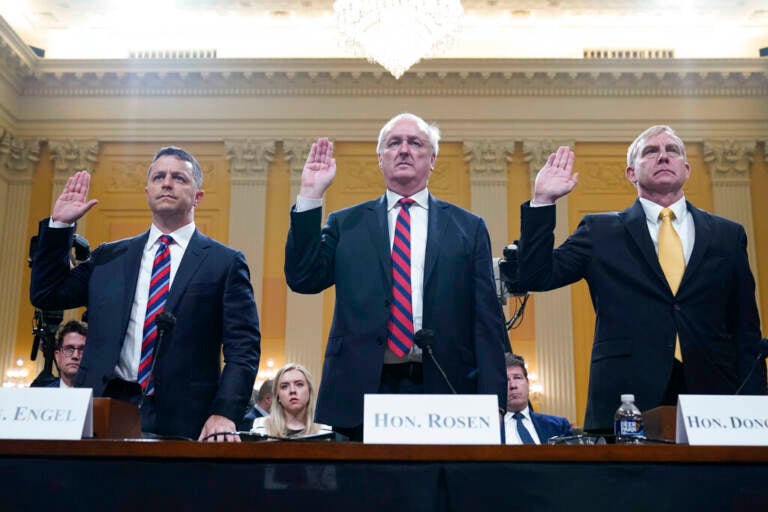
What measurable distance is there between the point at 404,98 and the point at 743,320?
10.6 meters

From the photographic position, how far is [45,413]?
1.97m

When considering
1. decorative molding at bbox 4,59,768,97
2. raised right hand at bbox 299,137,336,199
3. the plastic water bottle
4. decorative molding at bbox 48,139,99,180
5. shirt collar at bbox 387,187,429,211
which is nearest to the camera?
the plastic water bottle

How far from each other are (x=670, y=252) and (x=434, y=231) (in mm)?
831

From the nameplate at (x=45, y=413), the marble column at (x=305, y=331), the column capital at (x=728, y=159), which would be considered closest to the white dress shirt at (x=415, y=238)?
the nameplate at (x=45, y=413)

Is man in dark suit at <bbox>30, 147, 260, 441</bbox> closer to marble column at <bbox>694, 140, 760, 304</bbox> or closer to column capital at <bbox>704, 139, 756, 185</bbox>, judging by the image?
marble column at <bbox>694, 140, 760, 304</bbox>

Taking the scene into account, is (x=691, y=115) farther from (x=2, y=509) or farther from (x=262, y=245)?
(x=2, y=509)

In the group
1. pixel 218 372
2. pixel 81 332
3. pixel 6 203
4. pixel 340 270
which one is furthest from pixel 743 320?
pixel 6 203

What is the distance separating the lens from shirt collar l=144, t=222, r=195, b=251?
3.07 m

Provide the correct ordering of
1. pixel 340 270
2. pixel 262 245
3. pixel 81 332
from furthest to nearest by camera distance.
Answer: pixel 262 245
pixel 81 332
pixel 340 270

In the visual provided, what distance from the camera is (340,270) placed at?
2.88 m

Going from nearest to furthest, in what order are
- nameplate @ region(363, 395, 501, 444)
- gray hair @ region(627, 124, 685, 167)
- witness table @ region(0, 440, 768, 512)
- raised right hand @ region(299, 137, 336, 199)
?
witness table @ region(0, 440, 768, 512) < nameplate @ region(363, 395, 501, 444) < raised right hand @ region(299, 137, 336, 199) < gray hair @ region(627, 124, 685, 167)

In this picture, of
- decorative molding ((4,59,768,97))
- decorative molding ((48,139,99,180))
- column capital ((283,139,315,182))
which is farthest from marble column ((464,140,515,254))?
decorative molding ((48,139,99,180))

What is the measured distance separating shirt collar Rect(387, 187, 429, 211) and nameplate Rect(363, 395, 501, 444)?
115 centimetres

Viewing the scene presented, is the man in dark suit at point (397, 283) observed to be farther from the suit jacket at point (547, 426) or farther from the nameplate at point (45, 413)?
the suit jacket at point (547, 426)
